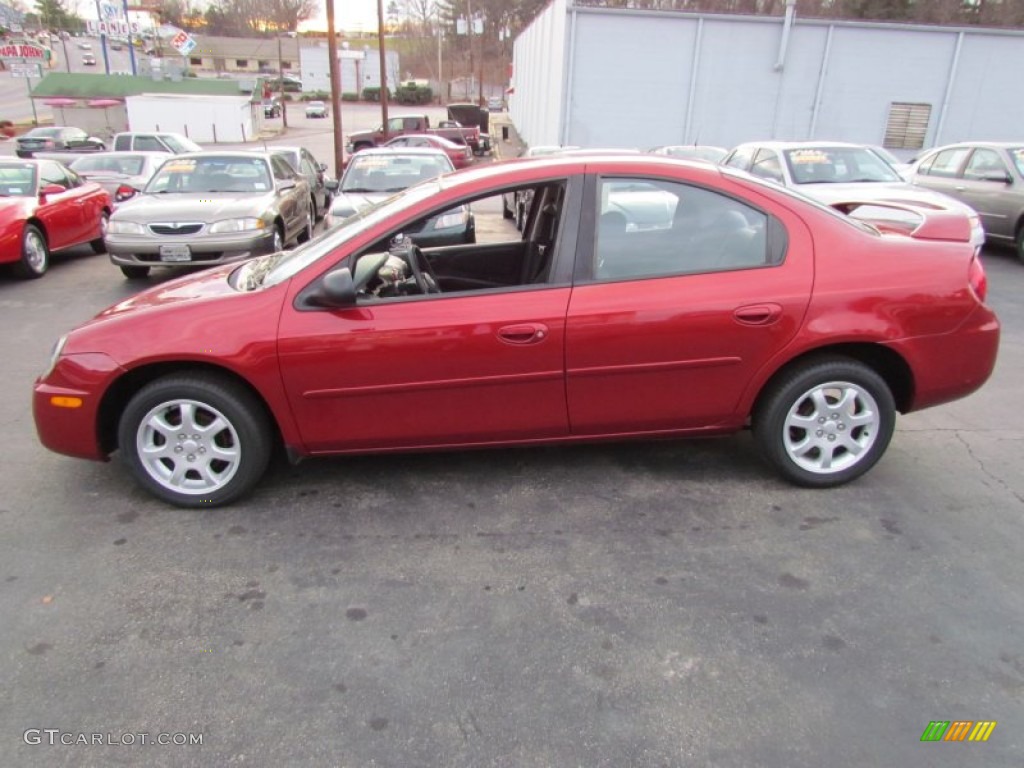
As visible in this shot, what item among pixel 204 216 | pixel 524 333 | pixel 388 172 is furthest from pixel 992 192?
pixel 204 216

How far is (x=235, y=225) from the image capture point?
795cm

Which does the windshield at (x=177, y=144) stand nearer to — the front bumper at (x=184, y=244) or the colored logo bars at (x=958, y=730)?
the front bumper at (x=184, y=244)

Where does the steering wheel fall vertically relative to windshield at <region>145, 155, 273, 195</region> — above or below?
above

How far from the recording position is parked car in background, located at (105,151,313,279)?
780cm

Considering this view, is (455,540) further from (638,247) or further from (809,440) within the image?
(809,440)

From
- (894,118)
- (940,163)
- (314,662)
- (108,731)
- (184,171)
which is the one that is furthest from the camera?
(894,118)

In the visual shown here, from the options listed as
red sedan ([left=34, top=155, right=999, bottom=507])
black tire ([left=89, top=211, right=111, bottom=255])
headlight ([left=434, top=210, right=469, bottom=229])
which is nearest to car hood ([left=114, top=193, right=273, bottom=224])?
black tire ([left=89, top=211, right=111, bottom=255])

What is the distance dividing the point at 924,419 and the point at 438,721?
12.5 feet

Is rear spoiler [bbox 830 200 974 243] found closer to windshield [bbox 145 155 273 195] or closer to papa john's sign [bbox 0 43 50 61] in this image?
windshield [bbox 145 155 273 195]

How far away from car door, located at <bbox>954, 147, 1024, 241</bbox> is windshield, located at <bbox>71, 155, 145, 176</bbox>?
48.4 ft

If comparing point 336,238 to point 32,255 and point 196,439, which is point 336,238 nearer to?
point 196,439

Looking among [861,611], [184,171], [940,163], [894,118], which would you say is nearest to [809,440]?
[861,611]

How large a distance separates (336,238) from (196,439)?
1.17 metres

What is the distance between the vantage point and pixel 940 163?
37.8ft
